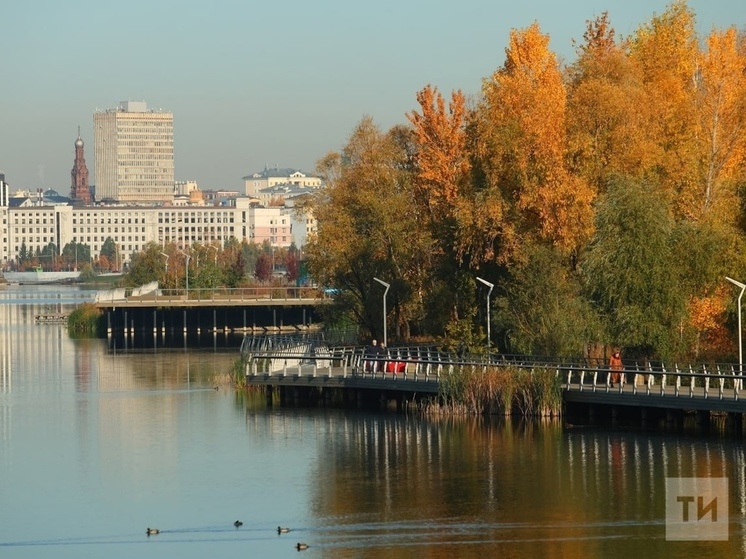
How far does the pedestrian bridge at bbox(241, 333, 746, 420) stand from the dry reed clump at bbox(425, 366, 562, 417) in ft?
0.87

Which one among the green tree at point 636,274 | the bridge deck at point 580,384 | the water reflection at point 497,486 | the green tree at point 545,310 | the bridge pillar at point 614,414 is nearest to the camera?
the water reflection at point 497,486

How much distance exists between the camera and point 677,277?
51219 millimetres

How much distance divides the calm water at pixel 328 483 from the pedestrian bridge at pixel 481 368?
1259 mm

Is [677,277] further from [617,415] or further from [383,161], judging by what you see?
[383,161]

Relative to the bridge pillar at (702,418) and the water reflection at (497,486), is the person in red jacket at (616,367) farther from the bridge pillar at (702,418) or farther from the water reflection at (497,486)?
the bridge pillar at (702,418)

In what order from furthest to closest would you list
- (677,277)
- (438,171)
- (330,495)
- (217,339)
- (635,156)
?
(217,339), (438,171), (635,156), (677,277), (330,495)

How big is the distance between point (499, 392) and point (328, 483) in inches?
449

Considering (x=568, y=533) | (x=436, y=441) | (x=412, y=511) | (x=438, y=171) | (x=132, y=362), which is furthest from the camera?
(x=132, y=362)

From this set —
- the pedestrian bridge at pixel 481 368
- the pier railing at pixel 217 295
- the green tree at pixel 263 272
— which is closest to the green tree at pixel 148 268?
the pier railing at pixel 217 295

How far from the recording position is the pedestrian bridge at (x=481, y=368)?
151 ft

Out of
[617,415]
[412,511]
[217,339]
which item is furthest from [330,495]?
[217,339]

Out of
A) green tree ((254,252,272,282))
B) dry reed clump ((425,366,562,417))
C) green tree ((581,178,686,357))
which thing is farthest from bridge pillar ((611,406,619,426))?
green tree ((254,252,272,282))

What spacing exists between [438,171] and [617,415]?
17.3 metres

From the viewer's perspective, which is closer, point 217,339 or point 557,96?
point 557,96
